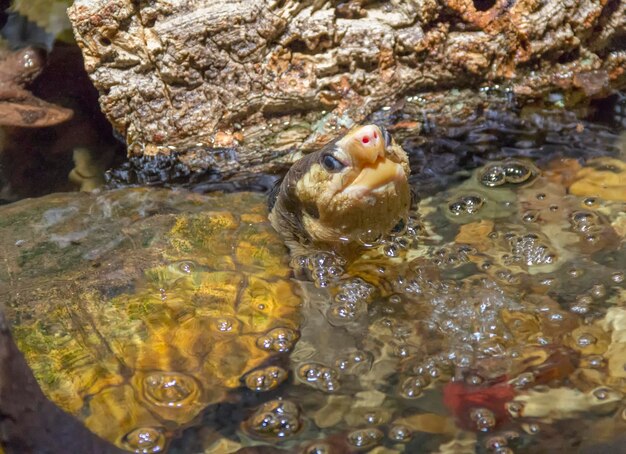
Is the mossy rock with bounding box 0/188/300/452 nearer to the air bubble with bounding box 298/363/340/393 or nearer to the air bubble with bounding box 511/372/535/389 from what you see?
the air bubble with bounding box 298/363/340/393

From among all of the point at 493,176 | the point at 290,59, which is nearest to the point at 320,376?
the point at 493,176

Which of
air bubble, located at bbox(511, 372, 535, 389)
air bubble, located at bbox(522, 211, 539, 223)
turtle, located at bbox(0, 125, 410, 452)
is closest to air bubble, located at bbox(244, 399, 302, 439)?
turtle, located at bbox(0, 125, 410, 452)

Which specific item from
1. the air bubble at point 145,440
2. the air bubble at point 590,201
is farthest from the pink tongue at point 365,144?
the air bubble at point 145,440

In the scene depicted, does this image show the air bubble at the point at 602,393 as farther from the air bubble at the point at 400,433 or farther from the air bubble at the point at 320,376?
the air bubble at the point at 320,376

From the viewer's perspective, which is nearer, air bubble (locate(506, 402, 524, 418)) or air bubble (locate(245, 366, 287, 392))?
air bubble (locate(506, 402, 524, 418))

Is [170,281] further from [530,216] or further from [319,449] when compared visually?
[530,216]
